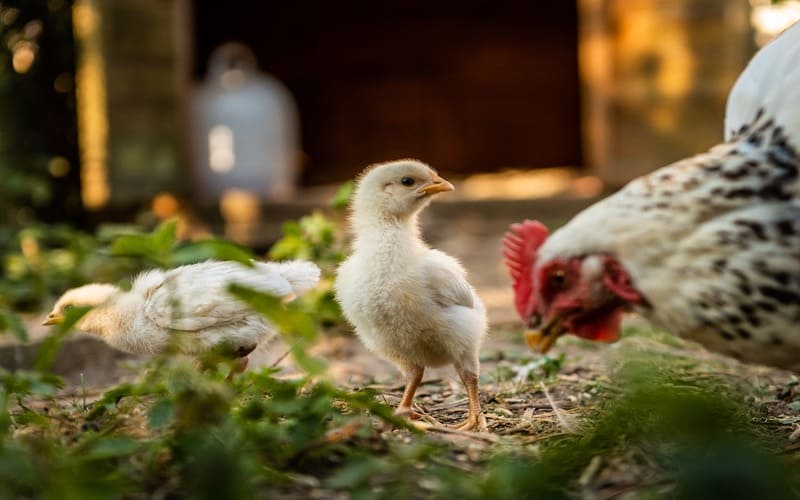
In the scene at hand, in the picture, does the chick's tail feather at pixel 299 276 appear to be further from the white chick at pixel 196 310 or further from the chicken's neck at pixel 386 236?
the chicken's neck at pixel 386 236

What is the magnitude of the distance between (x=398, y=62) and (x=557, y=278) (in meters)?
8.89

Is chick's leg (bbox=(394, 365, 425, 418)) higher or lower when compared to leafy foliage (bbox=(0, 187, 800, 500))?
lower

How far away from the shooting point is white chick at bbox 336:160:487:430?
285 centimetres

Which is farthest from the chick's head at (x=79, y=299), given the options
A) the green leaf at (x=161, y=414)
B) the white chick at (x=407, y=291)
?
the green leaf at (x=161, y=414)

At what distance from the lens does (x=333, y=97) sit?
11.0m

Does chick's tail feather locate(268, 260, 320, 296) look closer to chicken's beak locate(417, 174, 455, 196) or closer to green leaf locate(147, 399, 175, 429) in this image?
chicken's beak locate(417, 174, 455, 196)

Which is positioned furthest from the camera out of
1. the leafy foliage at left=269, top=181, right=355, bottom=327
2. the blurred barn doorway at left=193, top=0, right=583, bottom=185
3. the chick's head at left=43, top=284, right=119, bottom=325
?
the blurred barn doorway at left=193, top=0, right=583, bottom=185

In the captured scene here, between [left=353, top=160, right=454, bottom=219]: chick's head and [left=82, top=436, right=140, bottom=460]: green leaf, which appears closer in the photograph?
[left=82, top=436, right=140, bottom=460]: green leaf

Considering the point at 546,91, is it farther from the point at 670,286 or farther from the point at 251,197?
the point at 670,286

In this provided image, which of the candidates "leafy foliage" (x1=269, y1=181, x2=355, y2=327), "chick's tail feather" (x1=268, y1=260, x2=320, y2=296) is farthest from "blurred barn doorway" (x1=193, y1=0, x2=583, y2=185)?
"chick's tail feather" (x1=268, y1=260, x2=320, y2=296)

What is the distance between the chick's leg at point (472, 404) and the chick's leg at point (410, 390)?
14 cm

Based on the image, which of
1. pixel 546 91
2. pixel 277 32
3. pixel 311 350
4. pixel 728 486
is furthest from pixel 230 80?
pixel 728 486

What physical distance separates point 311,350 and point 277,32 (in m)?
7.44

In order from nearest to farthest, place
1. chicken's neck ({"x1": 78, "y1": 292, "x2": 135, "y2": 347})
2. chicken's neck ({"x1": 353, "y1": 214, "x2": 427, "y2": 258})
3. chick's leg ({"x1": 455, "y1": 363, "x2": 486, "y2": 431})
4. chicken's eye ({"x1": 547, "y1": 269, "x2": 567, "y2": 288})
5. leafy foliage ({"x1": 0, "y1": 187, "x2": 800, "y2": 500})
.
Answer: leafy foliage ({"x1": 0, "y1": 187, "x2": 800, "y2": 500}) → chicken's eye ({"x1": 547, "y1": 269, "x2": 567, "y2": 288}) → chick's leg ({"x1": 455, "y1": 363, "x2": 486, "y2": 431}) → chicken's neck ({"x1": 353, "y1": 214, "x2": 427, "y2": 258}) → chicken's neck ({"x1": 78, "y1": 292, "x2": 135, "y2": 347})
